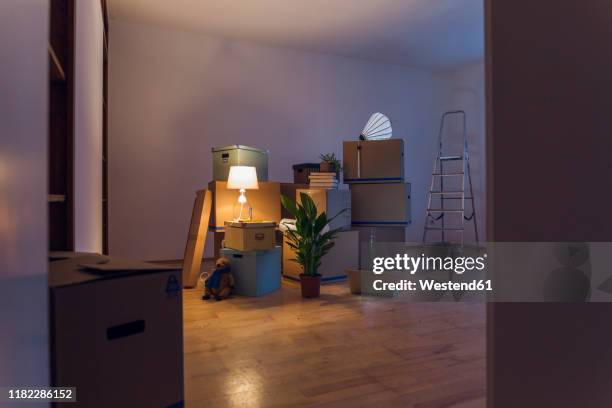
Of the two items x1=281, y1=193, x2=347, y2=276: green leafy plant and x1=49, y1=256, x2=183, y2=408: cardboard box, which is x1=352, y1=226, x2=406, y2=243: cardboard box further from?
x1=49, y1=256, x2=183, y2=408: cardboard box

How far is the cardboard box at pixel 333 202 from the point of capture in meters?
3.62

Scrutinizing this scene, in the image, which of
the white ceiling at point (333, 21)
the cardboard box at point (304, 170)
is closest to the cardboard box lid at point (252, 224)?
the cardboard box at point (304, 170)

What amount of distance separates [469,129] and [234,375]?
18.0 feet

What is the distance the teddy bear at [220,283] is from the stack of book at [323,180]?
1099mm

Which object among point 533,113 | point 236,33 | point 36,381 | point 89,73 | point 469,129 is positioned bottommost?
point 36,381

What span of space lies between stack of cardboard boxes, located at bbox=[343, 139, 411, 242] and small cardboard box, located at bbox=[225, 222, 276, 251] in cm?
104

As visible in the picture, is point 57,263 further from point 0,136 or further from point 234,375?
point 234,375

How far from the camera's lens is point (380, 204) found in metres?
3.85

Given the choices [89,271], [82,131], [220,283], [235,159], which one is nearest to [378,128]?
[235,159]

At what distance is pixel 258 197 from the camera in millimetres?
3766

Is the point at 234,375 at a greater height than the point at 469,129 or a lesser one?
lesser

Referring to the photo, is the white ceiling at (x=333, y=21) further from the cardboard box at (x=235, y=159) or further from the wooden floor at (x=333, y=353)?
the wooden floor at (x=333, y=353)

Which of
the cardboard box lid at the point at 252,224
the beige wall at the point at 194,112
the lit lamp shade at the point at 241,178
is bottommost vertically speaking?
the cardboard box lid at the point at 252,224

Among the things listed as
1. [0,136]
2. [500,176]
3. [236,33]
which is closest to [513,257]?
[500,176]
